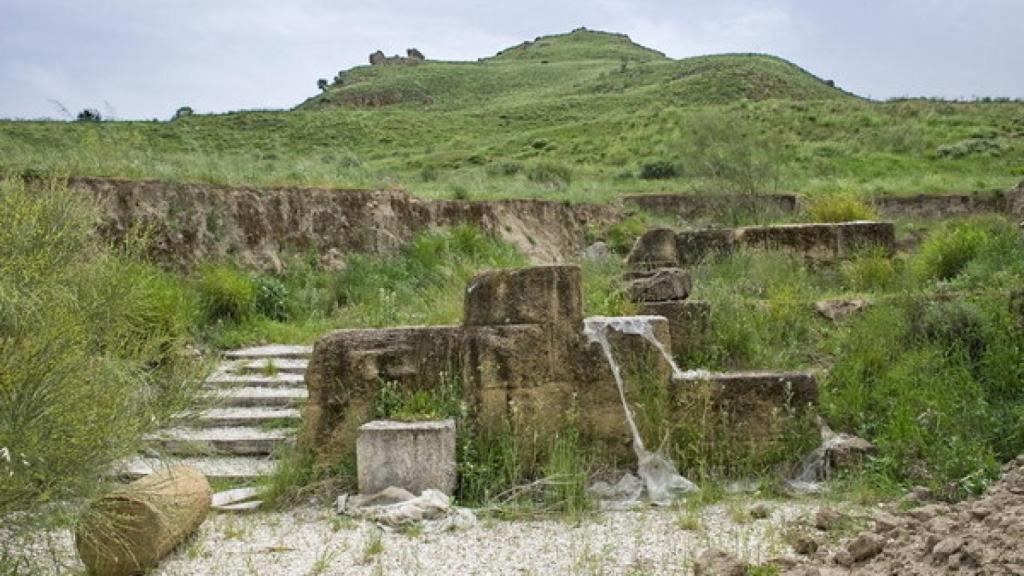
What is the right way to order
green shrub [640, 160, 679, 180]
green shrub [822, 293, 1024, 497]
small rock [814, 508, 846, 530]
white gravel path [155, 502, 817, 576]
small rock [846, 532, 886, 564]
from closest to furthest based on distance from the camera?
small rock [846, 532, 886, 564]
white gravel path [155, 502, 817, 576]
small rock [814, 508, 846, 530]
green shrub [822, 293, 1024, 497]
green shrub [640, 160, 679, 180]

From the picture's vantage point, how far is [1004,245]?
1092cm

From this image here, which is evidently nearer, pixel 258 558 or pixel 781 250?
pixel 258 558

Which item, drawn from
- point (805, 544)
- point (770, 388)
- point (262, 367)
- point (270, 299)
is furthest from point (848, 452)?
point (270, 299)

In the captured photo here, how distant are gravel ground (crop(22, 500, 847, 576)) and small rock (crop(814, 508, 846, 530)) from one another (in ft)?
0.35

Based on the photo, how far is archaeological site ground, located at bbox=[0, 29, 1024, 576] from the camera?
5172 mm

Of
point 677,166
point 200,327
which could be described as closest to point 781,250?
point 200,327

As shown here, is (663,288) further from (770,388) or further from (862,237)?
(862,237)

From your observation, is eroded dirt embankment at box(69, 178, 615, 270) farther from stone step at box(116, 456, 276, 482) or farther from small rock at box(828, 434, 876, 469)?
small rock at box(828, 434, 876, 469)

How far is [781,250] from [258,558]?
8.89 m

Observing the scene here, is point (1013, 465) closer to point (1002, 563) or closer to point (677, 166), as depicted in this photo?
point (1002, 563)

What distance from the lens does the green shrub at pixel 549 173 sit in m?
28.3

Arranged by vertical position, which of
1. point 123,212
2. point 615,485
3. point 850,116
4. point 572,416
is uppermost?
point 850,116

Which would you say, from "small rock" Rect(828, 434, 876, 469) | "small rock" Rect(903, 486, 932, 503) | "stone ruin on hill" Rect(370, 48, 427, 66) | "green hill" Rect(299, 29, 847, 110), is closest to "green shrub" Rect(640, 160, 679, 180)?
"green hill" Rect(299, 29, 847, 110)

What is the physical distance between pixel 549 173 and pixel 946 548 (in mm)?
24592
